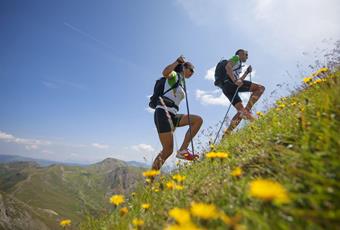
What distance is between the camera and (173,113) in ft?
23.2

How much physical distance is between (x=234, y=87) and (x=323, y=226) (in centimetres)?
758

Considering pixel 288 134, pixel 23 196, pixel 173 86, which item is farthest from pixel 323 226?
pixel 23 196

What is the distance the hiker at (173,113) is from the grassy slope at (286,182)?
325 centimetres

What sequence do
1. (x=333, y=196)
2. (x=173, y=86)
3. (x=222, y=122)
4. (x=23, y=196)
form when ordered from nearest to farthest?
1. (x=333, y=196)
2. (x=173, y=86)
3. (x=222, y=122)
4. (x=23, y=196)

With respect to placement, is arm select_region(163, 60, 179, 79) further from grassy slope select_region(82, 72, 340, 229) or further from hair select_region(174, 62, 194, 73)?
grassy slope select_region(82, 72, 340, 229)

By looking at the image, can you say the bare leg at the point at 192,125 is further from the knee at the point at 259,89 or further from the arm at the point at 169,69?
the knee at the point at 259,89

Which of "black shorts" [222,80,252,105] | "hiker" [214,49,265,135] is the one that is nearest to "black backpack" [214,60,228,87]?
"hiker" [214,49,265,135]

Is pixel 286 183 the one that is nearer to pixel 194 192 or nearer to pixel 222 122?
pixel 194 192

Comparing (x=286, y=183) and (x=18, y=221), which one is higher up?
(x=286, y=183)

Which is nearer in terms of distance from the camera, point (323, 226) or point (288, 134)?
point (323, 226)

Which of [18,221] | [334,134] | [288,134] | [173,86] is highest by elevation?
[173,86]

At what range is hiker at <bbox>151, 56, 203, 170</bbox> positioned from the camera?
6.63 metres

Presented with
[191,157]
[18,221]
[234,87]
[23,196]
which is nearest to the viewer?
[191,157]

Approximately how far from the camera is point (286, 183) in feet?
6.02
